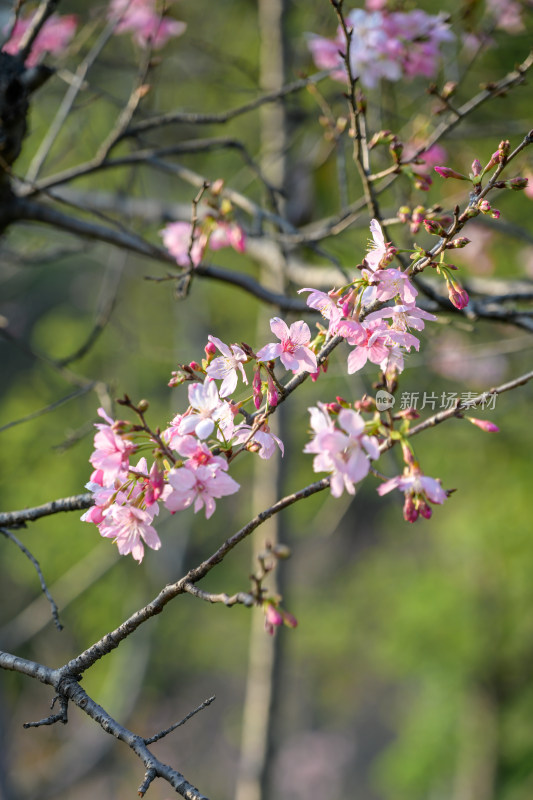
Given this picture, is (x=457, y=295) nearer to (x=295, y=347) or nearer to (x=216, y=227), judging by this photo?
(x=295, y=347)

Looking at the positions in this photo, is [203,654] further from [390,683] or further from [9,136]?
[9,136]

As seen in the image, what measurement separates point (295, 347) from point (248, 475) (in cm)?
662

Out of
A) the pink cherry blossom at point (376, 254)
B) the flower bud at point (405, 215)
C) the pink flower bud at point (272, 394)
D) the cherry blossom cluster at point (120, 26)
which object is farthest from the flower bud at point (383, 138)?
the cherry blossom cluster at point (120, 26)

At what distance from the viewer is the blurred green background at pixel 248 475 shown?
329 cm

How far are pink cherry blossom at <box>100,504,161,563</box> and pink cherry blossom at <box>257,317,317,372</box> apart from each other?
0.94 feet

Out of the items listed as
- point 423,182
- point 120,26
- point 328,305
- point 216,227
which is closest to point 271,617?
point 328,305

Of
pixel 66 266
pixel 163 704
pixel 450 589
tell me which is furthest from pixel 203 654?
pixel 66 266

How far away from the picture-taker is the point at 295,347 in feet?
3.26

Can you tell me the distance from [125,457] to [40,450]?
4.21 meters

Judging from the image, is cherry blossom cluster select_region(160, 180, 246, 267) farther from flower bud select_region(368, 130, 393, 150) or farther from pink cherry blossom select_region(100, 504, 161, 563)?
pink cherry blossom select_region(100, 504, 161, 563)

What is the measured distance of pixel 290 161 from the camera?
3742 mm

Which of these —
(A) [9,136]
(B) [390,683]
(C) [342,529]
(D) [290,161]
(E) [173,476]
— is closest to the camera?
(E) [173,476]

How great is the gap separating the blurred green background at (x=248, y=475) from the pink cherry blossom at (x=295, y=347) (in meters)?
0.86

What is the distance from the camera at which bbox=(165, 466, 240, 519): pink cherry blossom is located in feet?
2.81
